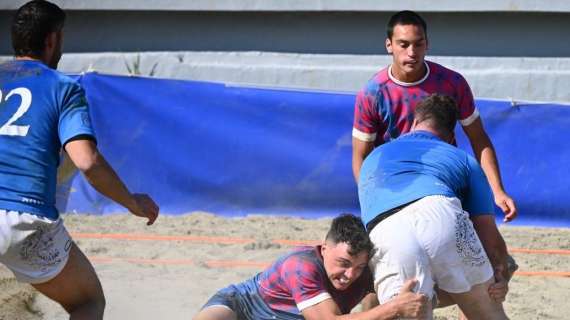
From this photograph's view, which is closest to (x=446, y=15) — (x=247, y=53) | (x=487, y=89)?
(x=487, y=89)

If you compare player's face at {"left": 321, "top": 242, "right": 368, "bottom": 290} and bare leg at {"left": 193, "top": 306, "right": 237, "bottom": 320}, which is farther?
bare leg at {"left": 193, "top": 306, "right": 237, "bottom": 320}

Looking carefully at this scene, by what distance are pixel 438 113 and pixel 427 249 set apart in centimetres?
71

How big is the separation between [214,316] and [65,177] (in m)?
1.02

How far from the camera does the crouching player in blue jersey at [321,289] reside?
3836 millimetres

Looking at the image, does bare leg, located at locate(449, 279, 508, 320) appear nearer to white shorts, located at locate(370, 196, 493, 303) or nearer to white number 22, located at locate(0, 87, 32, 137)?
white shorts, located at locate(370, 196, 493, 303)

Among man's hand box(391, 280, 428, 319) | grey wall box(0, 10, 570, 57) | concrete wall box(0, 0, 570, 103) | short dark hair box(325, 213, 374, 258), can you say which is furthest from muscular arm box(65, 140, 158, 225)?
grey wall box(0, 10, 570, 57)

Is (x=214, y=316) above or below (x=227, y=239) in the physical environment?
above

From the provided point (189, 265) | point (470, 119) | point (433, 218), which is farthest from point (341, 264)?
point (189, 265)

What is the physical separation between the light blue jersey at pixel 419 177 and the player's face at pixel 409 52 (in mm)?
840

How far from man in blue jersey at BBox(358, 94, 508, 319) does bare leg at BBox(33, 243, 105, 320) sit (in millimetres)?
1128

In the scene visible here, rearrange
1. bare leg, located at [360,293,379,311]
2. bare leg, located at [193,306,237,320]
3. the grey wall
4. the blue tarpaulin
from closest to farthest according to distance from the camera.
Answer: bare leg, located at [193,306,237,320]
bare leg, located at [360,293,379,311]
the blue tarpaulin
the grey wall

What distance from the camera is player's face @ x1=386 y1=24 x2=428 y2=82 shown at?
16.3 ft

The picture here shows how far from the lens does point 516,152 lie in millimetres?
7902

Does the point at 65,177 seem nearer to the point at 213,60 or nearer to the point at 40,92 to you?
the point at 40,92
